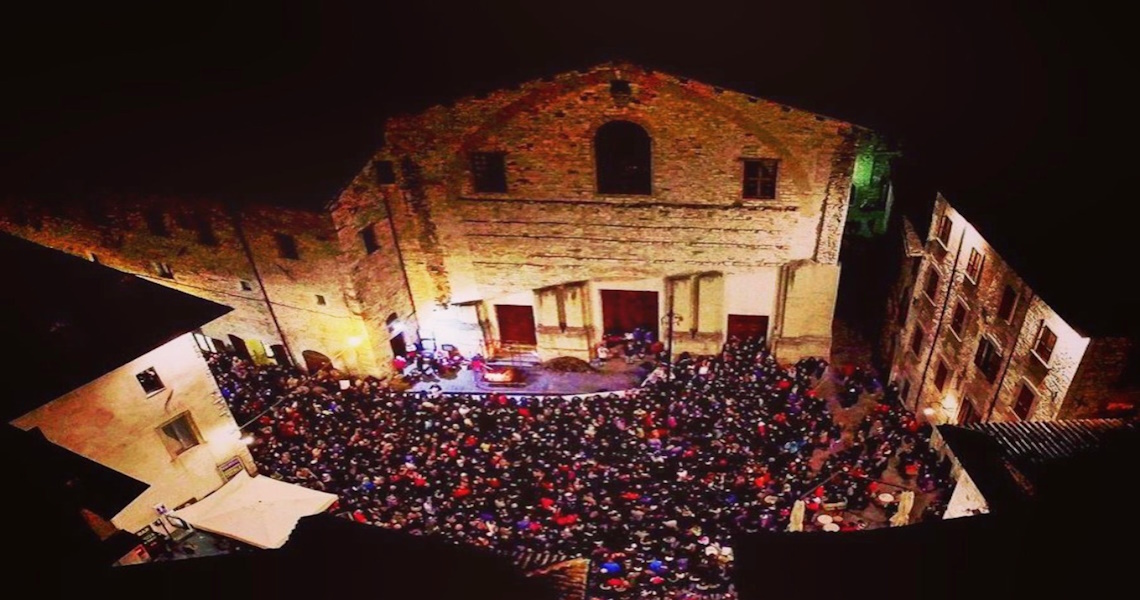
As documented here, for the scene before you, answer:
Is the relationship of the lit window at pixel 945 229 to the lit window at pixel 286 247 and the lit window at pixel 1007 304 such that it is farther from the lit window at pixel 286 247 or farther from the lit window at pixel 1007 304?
the lit window at pixel 286 247

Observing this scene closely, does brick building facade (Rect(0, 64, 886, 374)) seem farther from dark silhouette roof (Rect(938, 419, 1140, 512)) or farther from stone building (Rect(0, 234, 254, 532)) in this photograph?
dark silhouette roof (Rect(938, 419, 1140, 512))

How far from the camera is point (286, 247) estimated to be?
22.1 m

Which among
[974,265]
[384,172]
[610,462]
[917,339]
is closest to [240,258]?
[384,172]

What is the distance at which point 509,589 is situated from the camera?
8.77 m

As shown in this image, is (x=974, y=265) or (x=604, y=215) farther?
(x=604, y=215)

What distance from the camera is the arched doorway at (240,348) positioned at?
26.2 m

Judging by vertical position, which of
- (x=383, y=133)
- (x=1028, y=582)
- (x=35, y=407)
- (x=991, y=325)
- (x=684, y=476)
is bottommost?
(x=684, y=476)

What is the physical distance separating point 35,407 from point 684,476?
1448 centimetres

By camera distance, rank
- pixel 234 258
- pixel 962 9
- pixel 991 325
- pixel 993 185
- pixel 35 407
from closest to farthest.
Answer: pixel 35 407
pixel 991 325
pixel 993 185
pixel 234 258
pixel 962 9

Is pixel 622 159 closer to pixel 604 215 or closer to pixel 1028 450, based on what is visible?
pixel 604 215

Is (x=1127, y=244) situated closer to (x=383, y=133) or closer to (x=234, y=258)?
(x=383, y=133)

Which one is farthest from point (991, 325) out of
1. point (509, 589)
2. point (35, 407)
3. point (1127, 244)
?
point (35, 407)

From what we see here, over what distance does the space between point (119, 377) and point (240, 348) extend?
10.7 meters

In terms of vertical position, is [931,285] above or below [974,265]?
below
